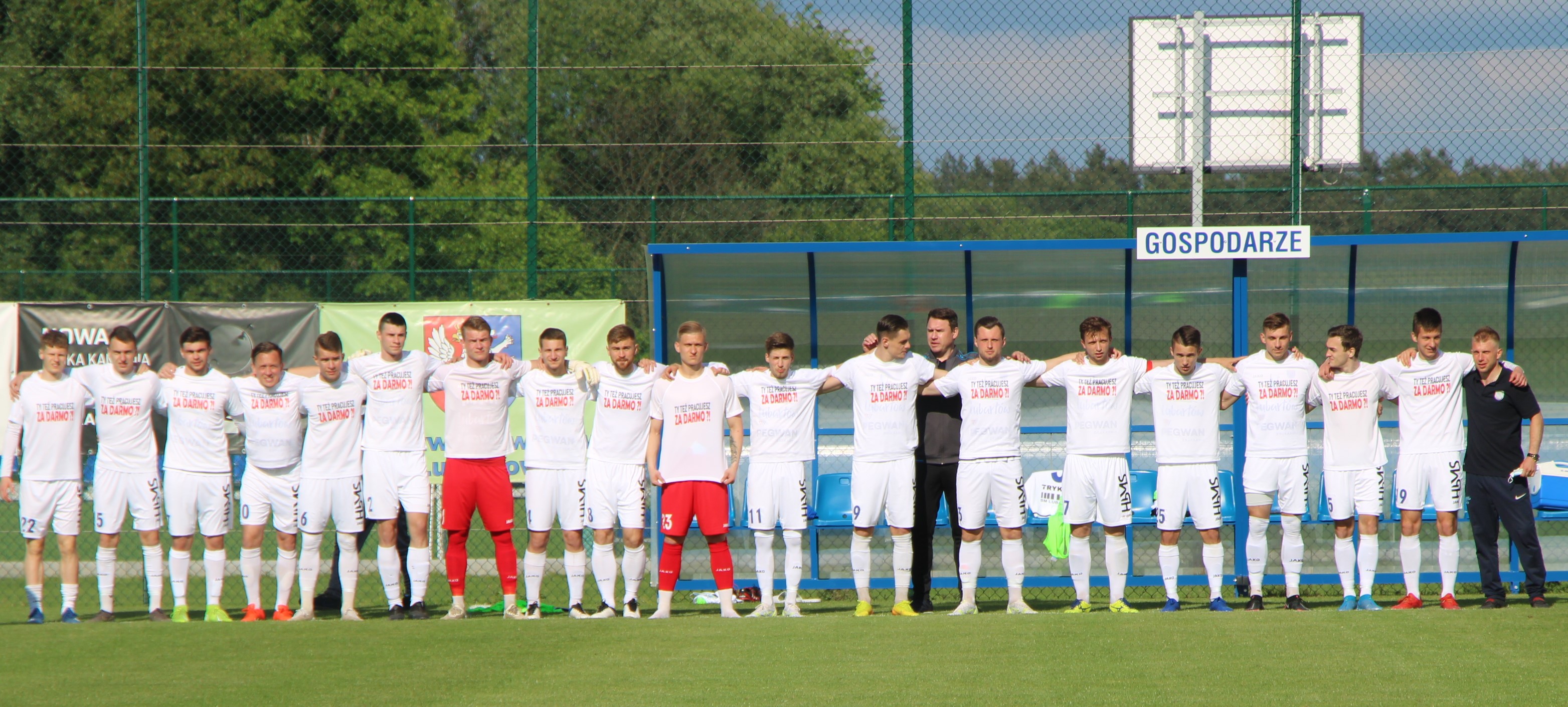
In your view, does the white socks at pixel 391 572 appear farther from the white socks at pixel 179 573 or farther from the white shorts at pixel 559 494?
the white socks at pixel 179 573

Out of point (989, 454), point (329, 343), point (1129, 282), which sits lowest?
point (989, 454)

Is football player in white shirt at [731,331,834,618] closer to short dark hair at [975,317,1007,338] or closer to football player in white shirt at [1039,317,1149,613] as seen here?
short dark hair at [975,317,1007,338]

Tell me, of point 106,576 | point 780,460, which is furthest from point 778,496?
point 106,576

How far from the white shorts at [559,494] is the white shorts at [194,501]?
→ 1968mm

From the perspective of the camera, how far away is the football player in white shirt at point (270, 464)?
8.38 metres

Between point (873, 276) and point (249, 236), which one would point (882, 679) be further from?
point (249, 236)

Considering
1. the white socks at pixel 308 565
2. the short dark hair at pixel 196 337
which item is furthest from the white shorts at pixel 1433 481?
the short dark hair at pixel 196 337

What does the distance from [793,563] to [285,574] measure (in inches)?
127

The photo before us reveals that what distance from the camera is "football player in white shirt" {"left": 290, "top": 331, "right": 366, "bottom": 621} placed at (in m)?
8.36

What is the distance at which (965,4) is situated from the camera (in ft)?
37.7

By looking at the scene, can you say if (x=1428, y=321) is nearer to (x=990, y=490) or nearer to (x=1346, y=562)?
(x=1346, y=562)

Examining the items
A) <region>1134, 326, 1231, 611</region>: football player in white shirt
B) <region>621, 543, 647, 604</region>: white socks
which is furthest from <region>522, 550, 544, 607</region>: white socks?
<region>1134, 326, 1231, 611</region>: football player in white shirt

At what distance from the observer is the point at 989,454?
8172 millimetres

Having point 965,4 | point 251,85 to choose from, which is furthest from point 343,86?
point 965,4
